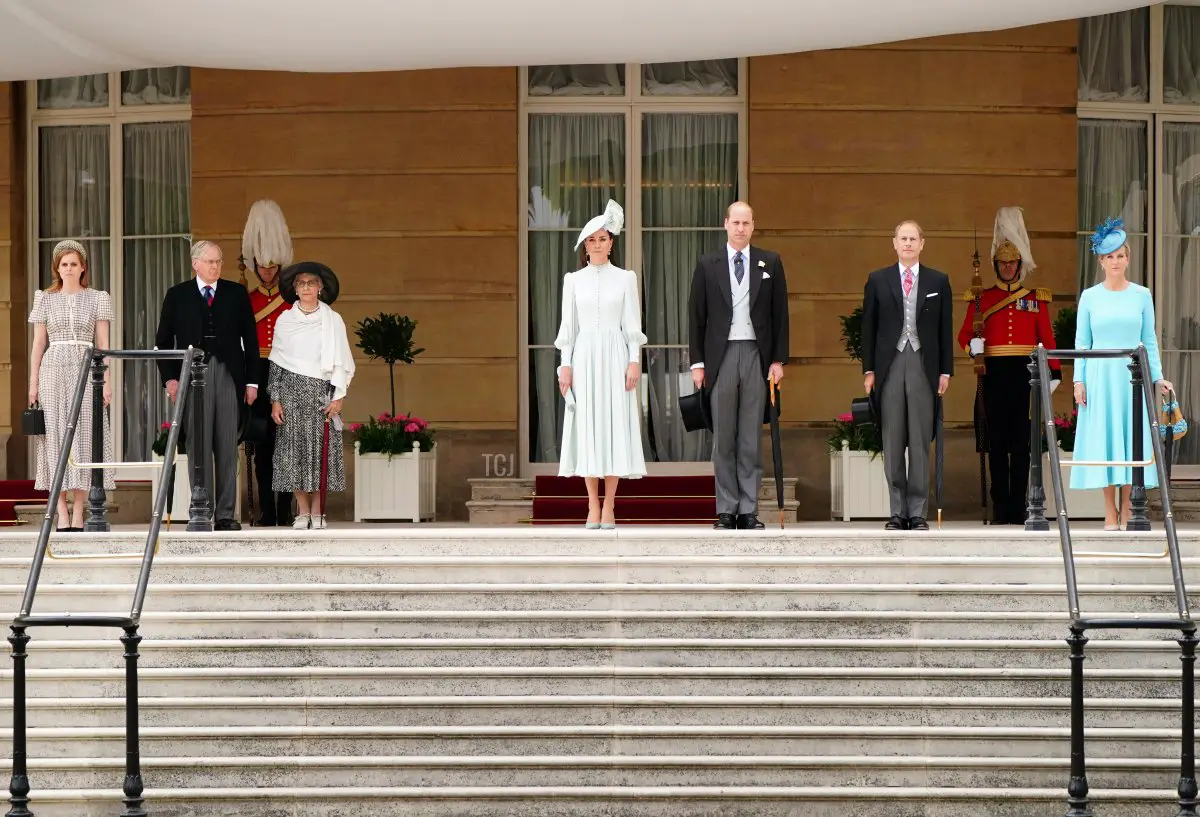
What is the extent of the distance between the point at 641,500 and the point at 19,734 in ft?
20.4

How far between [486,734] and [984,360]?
539 cm

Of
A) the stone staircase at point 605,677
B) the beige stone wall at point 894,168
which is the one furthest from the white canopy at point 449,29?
the stone staircase at point 605,677

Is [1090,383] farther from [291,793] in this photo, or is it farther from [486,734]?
[291,793]

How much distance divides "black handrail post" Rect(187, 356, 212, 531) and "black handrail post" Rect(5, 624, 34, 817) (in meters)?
1.93

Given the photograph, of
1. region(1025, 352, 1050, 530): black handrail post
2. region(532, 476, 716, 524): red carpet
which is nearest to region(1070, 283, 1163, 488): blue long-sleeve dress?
region(1025, 352, 1050, 530): black handrail post

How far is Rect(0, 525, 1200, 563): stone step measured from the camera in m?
8.12

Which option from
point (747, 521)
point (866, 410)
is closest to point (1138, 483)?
point (866, 410)

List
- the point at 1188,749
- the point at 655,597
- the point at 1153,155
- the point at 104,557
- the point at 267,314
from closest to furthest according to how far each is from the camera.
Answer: the point at 1188,749 < the point at 655,597 < the point at 104,557 < the point at 267,314 < the point at 1153,155

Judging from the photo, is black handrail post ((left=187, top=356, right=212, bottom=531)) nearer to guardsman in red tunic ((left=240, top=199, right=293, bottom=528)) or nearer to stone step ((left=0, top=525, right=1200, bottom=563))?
stone step ((left=0, top=525, right=1200, bottom=563))

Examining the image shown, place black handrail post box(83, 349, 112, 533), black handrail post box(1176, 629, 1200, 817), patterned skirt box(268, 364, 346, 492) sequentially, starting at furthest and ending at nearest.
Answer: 1. patterned skirt box(268, 364, 346, 492)
2. black handrail post box(83, 349, 112, 533)
3. black handrail post box(1176, 629, 1200, 817)

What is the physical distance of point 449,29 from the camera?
33.5ft

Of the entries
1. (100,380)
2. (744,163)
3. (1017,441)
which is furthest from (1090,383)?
(100,380)

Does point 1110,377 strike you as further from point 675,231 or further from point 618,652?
point 675,231

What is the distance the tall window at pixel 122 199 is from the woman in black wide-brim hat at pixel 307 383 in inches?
160
